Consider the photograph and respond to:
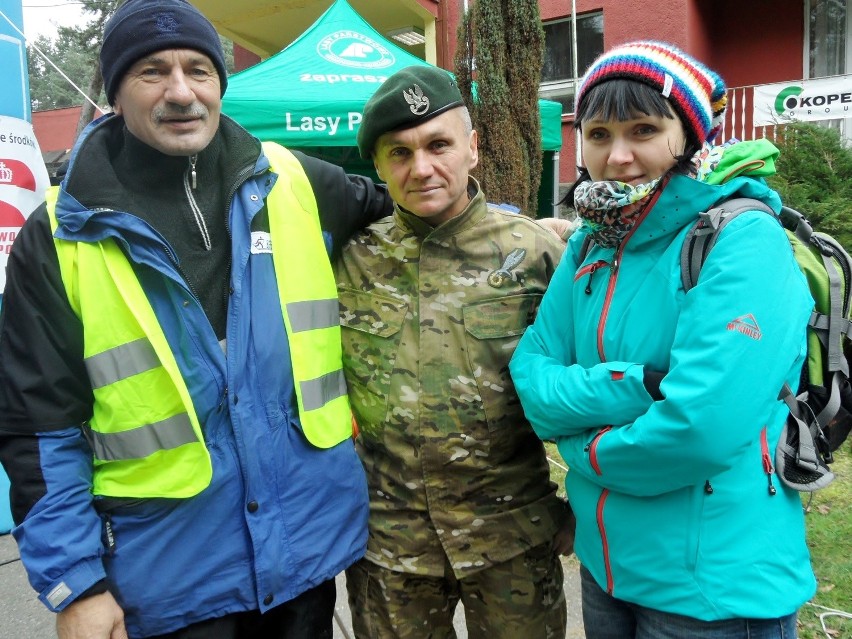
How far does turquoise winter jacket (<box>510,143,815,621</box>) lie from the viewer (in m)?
1.26

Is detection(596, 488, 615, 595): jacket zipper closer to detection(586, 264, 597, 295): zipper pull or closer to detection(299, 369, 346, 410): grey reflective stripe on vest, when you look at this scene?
detection(586, 264, 597, 295): zipper pull

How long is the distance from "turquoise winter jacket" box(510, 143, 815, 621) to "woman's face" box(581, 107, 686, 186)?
7 cm

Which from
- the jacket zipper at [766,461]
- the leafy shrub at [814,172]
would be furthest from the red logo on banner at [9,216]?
the leafy shrub at [814,172]

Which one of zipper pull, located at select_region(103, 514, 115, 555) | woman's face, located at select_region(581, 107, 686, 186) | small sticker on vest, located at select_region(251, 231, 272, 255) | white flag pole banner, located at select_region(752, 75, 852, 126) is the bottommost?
zipper pull, located at select_region(103, 514, 115, 555)

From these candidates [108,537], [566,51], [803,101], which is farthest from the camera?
[566,51]

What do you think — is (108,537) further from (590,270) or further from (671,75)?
(671,75)

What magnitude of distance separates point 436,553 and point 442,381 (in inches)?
20.2

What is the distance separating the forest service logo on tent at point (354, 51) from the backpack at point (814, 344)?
206 inches

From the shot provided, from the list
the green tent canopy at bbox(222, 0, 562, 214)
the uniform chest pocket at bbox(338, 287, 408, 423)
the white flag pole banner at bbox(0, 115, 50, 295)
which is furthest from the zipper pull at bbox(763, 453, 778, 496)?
the green tent canopy at bbox(222, 0, 562, 214)

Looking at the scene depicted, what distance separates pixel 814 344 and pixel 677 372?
410mm

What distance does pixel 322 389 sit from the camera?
1.80 metres

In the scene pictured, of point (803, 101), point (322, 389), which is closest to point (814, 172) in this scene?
point (803, 101)

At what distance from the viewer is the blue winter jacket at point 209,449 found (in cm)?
148

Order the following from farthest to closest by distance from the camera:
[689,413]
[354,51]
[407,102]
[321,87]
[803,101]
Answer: [803,101]
[354,51]
[321,87]
[407,102]
[689,413]
